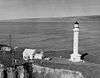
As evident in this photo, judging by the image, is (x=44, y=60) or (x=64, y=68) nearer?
(x=64, y=68)

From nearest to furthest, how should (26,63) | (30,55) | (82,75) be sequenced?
(82,75) < (26,63) < (30,55)

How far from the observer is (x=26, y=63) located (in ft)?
91.1

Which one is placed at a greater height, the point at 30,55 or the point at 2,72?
the point at 30,55

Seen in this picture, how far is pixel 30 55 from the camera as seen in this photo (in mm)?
29703

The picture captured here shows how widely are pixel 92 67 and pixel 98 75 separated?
54.2 inches

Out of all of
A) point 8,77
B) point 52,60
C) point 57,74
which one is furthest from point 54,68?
point 8,77

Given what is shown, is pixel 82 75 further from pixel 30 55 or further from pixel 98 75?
pixel 30 55

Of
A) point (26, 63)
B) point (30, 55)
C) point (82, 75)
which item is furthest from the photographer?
point (30, 55)

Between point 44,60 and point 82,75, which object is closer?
point 82,75

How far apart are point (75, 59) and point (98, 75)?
359 centimetres

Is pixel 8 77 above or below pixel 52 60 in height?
below

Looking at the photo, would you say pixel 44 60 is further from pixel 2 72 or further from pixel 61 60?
pixel 2 72

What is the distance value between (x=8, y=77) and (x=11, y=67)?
1.04 metres

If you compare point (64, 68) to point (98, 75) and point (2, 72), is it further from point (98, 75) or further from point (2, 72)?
point (2, 72)
